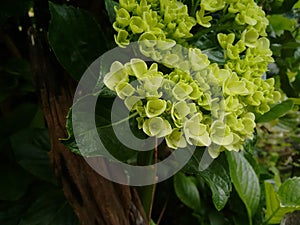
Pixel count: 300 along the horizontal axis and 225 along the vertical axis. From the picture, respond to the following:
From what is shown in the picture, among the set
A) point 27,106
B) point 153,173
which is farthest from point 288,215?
point 27,106

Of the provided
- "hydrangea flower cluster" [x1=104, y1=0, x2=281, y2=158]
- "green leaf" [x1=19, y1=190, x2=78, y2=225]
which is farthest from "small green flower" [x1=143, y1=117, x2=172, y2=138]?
"green leaf" [x1=19, y1=190, x2=78, y2=225]

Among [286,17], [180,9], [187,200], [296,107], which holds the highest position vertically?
[180,9]

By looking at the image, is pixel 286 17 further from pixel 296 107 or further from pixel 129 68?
pixel 129 68

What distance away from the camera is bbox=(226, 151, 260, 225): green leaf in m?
0.81

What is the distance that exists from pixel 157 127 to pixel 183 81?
0.06 metres

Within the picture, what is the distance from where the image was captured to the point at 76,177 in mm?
662

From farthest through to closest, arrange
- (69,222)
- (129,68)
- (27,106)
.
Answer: (27,106)
(69,222)
(129,68)

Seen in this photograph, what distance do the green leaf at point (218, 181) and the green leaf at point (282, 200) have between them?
0.67ft

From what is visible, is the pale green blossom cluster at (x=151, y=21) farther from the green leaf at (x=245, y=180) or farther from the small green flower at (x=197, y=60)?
the green leaf at (x=245, y=180)

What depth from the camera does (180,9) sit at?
0.53 meters

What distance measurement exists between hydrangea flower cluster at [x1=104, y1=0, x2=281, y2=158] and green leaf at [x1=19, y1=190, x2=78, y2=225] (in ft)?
0.94

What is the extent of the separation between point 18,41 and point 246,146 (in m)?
0.45

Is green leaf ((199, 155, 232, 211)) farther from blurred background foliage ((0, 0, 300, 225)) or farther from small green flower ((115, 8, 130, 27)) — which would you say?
small green flower ((115, 8, 130, 27))

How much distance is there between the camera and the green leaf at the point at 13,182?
2.59ft
